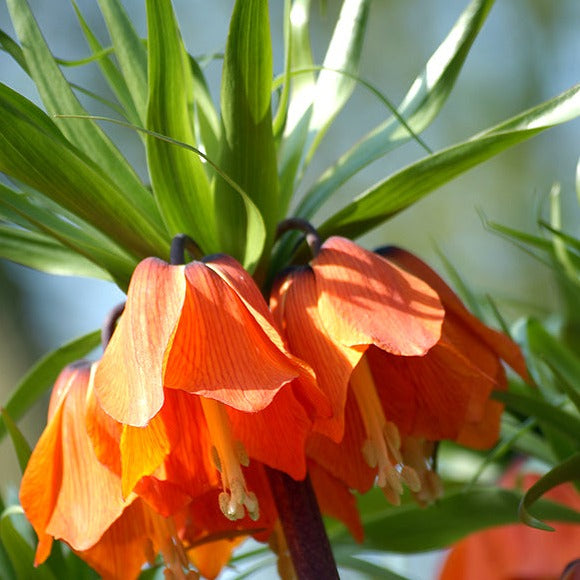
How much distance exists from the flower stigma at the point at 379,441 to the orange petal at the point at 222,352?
89 millimetres

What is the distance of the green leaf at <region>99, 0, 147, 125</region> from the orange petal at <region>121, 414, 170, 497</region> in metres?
0.22

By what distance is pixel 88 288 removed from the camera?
10.1 ft

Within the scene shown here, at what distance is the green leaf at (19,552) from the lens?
0.79 m

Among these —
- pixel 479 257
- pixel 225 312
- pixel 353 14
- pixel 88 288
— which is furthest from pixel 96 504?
pixel 479 257

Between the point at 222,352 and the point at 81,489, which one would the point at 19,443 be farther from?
the point at 222,352

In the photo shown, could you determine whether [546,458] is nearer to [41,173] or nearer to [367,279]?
[367,279]

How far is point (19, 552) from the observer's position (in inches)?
31.4

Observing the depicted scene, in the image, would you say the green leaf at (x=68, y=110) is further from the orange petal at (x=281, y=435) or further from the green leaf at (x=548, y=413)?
the green leaf at (x=548, y=413)

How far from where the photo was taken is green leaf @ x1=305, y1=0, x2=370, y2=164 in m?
0.84

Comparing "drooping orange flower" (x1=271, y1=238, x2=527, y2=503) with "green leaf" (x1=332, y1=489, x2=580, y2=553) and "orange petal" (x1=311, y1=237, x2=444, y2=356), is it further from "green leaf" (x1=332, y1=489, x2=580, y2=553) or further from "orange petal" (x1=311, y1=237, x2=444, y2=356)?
"green leaf" (x1=332, y1=489, x2=580, y2=553)

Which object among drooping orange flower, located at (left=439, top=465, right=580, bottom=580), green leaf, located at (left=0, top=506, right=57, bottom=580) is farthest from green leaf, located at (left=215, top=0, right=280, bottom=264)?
drooping orange flower, located at (left=439, top=465, right=580, bottom=580)

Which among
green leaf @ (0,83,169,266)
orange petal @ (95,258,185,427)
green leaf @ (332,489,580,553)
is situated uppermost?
green leaf @ (0,83,169,266)

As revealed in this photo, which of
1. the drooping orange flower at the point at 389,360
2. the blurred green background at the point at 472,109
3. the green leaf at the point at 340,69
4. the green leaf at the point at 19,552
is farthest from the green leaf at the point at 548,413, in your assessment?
the blurred green background at the point at 472,109

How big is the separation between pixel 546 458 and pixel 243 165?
1.32 feet
